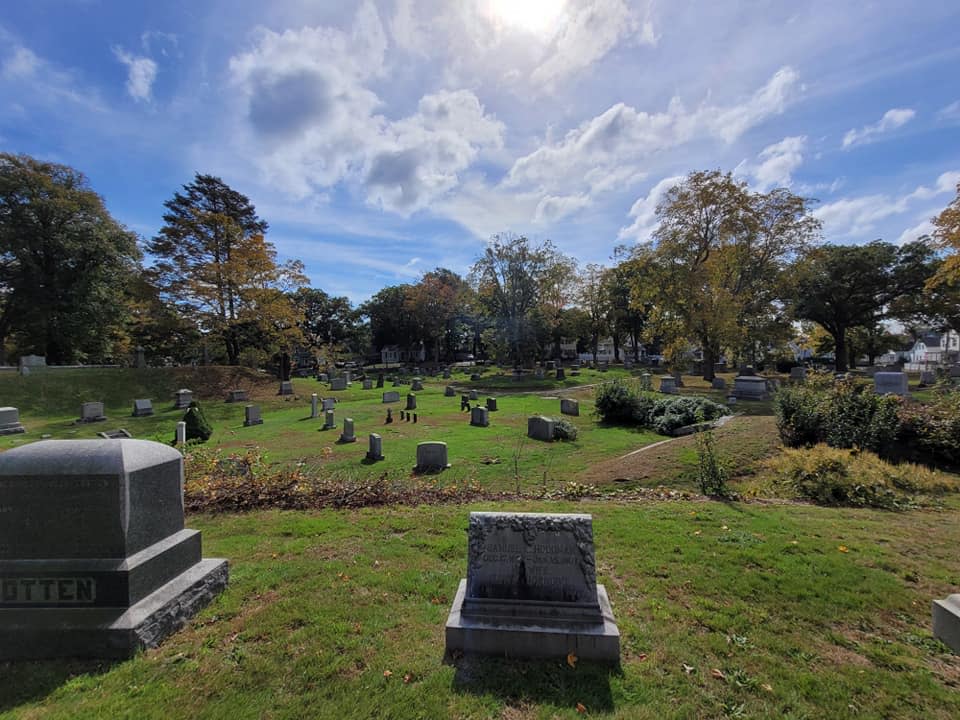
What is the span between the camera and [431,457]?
401 inches

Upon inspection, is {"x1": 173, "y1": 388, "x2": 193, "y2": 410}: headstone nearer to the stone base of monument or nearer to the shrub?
the shrub

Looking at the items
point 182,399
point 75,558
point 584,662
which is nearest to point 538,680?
point 584,662

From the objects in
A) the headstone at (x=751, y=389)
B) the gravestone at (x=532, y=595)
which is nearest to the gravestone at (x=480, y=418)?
the gravestone at (x=532, y=595)

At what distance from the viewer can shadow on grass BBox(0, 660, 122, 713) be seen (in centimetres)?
269

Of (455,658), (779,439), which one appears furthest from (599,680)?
(779,439)

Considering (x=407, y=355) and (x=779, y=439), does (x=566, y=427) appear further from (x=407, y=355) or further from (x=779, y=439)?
(x=407, y=355)

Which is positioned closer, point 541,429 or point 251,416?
point 541,429

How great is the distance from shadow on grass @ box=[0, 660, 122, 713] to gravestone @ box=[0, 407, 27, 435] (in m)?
19.3

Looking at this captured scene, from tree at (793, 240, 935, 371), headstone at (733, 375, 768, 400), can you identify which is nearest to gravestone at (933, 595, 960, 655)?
headstone at (733, 375, 768, 400)

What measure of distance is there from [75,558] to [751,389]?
24.7 meters

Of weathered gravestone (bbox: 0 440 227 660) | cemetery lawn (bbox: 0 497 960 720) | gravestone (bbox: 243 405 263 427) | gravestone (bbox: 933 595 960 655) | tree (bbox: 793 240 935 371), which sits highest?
tree (bbox: 793 240 935 371)

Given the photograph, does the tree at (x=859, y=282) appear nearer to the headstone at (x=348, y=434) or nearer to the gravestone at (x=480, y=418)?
the gravestone at (x=480, y=418)

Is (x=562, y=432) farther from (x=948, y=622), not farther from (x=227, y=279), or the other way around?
(x=227, y=279)

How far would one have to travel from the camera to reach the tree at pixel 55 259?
28.3m
